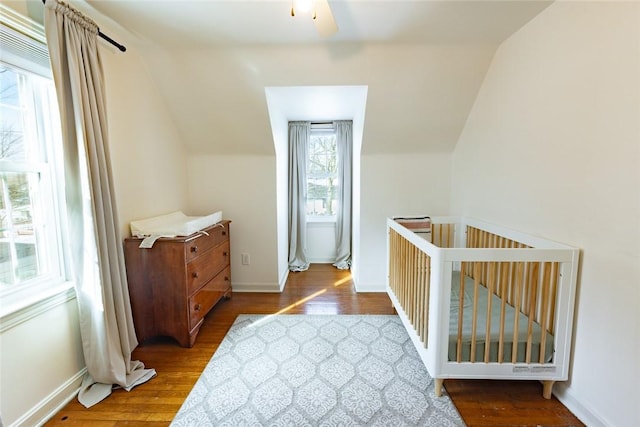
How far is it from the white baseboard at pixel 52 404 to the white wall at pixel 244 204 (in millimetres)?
1542

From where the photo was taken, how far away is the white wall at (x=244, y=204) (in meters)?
2.86

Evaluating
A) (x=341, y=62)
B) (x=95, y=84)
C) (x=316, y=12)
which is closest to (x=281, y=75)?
(x=341, y=62)

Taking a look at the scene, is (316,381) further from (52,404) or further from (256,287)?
(256,287)

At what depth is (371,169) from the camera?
2.82 metres

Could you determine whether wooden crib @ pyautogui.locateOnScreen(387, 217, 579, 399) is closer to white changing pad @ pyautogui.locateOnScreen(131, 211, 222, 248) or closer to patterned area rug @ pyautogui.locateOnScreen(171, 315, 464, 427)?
patterned area rug @ pyautogui.locateOnScreen(171, 315, 464, 427)

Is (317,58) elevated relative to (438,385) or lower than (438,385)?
elevated

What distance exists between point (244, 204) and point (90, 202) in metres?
1.53

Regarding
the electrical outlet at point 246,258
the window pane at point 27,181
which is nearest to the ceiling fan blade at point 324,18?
the window pane at point 27,181

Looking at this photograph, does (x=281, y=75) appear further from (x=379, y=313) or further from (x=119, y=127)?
(x=379, y=313)

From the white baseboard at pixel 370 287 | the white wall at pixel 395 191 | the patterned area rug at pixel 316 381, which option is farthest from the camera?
the white baseboard at pixel 370 287

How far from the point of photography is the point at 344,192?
369 centimetres

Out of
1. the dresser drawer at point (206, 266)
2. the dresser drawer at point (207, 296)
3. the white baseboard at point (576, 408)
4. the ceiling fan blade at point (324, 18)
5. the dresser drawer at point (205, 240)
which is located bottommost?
the white baseboard at point (576, 408)

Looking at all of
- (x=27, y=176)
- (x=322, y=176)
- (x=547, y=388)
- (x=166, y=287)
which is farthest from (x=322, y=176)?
(x=547, y=388)

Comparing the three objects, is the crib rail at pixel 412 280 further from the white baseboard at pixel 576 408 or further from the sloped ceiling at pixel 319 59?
the sloped ceiling at pixel 319 59
